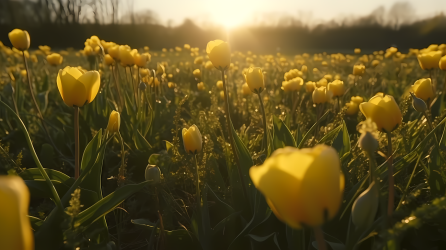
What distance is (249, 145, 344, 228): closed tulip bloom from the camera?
1.77 feet

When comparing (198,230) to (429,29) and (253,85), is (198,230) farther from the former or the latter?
(429,29)

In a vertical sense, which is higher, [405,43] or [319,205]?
[319,205]

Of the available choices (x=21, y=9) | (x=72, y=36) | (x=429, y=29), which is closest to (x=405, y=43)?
(x=429, y=29)

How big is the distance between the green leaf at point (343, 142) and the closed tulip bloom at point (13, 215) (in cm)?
135

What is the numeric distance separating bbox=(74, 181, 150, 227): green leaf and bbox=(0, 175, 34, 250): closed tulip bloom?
59 centimetres

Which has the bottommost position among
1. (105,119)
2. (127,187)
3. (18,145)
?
(18,145)

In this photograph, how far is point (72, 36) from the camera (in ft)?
57.1

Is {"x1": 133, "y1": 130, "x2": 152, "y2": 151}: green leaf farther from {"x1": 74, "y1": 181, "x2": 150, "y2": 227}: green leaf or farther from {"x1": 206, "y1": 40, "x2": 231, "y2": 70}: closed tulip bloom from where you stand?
{"x1": 74, "y1": 181, "x2": 150, "y2": 227}: green leaf

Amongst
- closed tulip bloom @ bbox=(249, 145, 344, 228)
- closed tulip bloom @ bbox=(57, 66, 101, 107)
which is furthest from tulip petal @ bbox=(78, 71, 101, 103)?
closed tulip bloom @ bbox=(249, 145, 344, 228)

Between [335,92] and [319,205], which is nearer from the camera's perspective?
[319,205]

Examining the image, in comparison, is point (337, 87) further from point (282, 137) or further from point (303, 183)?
point (303, 183)

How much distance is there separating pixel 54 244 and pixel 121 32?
20.8 m

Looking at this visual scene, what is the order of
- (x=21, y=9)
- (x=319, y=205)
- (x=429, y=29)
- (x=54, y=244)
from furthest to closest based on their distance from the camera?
1. (x=429, y=29)
2. (x=21, y=9)
3. (x=54, y=244)
4. (x=319, y=205)

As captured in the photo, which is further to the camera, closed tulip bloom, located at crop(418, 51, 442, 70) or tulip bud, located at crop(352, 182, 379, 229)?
closed tulip bloom, located at crop(418, 51, 442, 70)
